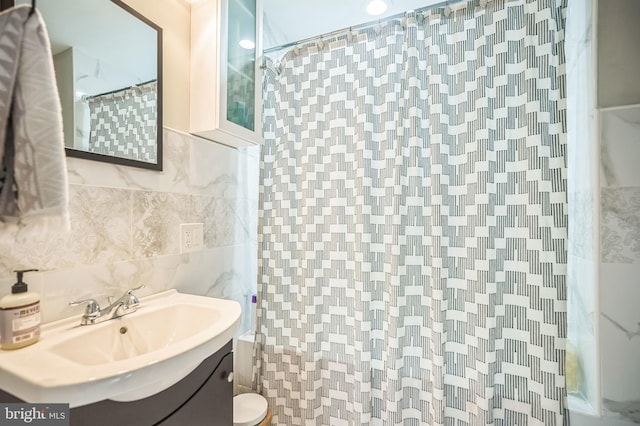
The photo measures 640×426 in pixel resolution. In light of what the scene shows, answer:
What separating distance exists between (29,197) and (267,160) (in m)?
1.04

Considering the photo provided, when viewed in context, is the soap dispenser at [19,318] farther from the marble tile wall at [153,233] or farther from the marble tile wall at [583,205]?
the marble tile wall at [583,205]

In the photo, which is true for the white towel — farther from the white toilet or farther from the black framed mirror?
the white toilet

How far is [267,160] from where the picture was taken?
147cm

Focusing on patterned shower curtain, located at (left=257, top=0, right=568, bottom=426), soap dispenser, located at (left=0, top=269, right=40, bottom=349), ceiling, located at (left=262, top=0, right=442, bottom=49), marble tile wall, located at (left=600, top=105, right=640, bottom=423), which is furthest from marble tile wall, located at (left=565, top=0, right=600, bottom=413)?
soap dispenser, located at (left=0, top=269, right=40, bottom=349)

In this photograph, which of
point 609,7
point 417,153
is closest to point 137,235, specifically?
point 417,153

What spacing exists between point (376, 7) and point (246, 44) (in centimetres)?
72

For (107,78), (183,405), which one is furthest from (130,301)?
(107,78)

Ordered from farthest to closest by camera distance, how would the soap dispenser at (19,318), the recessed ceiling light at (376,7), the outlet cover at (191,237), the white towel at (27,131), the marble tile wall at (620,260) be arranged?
the recessed ceiling light at (376,7)
the outlet cover at (191,237)
the marble tile wall at (620,260)
the soap dispenser at (19,318)
the white towel at (27,131)

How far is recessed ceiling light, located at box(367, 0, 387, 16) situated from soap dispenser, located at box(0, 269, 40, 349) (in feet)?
5.74

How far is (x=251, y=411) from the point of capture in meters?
1.29

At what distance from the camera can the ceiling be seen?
1424 mm

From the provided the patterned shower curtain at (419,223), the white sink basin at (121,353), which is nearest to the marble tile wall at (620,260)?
the patterned shower curtain at (419,223)

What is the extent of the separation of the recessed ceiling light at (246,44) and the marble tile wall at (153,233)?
0.48 m

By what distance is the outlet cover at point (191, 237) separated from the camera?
44.9 inches
